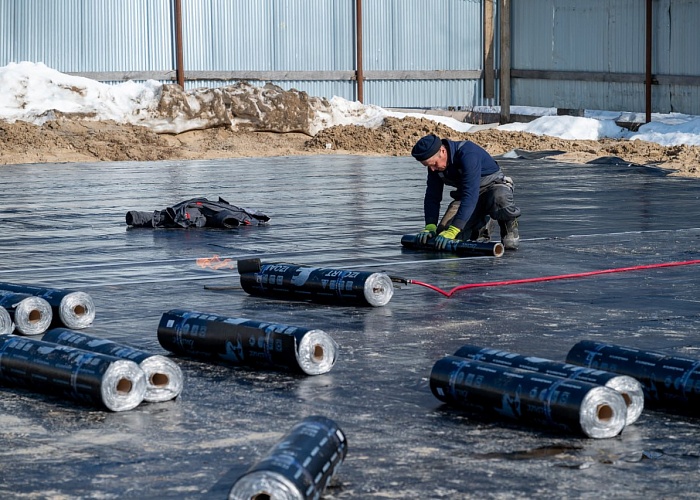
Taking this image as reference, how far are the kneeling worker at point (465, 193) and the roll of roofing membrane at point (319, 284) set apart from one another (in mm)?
2348

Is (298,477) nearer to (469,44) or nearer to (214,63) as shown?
(214,63)

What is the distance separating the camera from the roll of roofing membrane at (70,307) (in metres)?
8.63

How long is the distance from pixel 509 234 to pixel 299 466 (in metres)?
8.33

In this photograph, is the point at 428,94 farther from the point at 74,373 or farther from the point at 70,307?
the point at 74,373

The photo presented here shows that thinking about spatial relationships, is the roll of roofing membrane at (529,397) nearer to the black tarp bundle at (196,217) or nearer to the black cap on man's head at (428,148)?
the black cap on man's head at (428,148)

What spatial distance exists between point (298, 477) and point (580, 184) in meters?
16.9

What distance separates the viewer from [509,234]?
1282 cm

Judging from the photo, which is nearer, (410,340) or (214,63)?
(410,340)

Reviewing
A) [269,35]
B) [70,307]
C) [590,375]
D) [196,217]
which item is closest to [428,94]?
[269,35]

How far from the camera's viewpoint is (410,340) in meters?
8.29

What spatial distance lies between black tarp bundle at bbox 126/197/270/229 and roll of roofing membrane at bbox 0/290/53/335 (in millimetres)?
6265

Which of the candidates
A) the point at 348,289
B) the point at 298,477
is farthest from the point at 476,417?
the point at 348,289

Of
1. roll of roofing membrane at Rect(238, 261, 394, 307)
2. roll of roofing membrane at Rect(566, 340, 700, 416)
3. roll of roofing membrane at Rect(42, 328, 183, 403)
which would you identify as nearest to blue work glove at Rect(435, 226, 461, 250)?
roll of roofing membrane at Rect(238, 261, 394, 307)

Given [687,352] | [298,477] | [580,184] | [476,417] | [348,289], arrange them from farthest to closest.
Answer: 1. [580,184]
2. [348,289]
3. [687,352]
4. [476,417]
5. [298,477]
